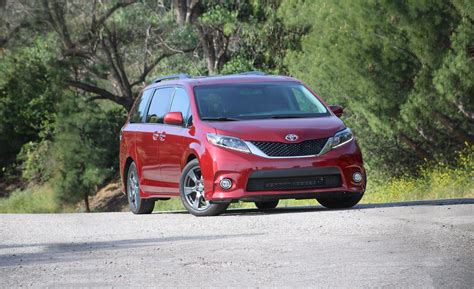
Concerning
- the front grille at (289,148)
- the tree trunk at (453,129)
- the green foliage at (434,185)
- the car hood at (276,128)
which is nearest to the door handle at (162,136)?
the car hood at (276,128)

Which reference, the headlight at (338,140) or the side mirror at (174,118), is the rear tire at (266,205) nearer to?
the side mirror at (174,118)

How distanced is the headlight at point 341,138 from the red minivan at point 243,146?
0.01 meters

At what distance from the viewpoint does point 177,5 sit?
41.8 m

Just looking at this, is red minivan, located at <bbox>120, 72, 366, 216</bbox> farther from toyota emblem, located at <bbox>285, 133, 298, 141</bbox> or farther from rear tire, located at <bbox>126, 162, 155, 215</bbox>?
rear tire, located at <bbox>126, 162, 155, 215</bbox>

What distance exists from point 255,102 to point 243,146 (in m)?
1.42

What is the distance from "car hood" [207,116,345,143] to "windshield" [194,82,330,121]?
329 mm

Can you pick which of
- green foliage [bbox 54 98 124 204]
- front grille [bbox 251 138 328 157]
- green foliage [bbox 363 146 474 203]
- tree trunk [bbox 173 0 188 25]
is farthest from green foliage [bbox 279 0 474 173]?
green foliage [bbox 54 98 124 204]

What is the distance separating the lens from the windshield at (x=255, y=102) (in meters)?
16.1

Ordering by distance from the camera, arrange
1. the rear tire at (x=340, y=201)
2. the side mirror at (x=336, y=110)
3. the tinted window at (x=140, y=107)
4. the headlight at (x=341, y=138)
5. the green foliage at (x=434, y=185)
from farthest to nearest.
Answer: the green foliage at (x=434, y=185), the tinted window at (x=140, y=107), the side mirror at (x=336, y=110), the rear tire at (x=340, y=201), the headlight at (x=341, y=138)

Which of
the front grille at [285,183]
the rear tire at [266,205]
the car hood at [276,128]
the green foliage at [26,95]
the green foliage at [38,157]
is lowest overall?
the green foliage at [38,157]

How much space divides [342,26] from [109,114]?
95.4 ft

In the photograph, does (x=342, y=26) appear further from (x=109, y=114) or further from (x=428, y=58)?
(x=109, y=114)

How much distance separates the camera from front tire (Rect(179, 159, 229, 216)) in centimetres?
1567

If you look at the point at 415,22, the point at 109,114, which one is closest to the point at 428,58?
the point at 415,22
